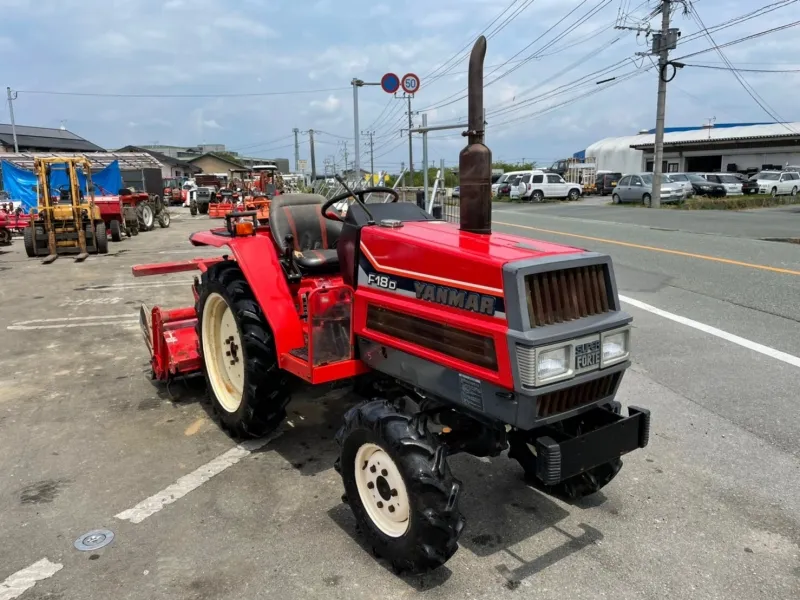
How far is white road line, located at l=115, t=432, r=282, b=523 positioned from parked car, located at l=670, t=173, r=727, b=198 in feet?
99.2

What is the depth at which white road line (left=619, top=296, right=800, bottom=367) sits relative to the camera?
5.40 metres

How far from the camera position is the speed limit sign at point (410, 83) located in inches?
444

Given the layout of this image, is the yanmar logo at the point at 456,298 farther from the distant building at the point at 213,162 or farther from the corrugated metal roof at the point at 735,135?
the distant building at the point at 213,162

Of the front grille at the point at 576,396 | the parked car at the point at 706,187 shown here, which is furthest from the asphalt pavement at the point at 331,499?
the parked car at the point at 706,187

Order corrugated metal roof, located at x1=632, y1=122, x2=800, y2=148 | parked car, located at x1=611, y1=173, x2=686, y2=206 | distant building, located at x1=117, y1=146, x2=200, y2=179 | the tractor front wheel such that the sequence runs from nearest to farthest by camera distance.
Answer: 1. the tractor front wheel
2. parked car, located at x1=611, y1=173, x2=686, y2=206
3. corrugated metal roof, located at x1=632, y1=122, x2=800, y2=148
4. distant building, located at x1=117, y1=146, x2=200, y2=179

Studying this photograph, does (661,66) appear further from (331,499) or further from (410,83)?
(331,499)

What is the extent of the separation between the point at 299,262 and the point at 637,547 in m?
2.51

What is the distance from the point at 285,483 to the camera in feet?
11.4

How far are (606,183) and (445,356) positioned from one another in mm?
39498

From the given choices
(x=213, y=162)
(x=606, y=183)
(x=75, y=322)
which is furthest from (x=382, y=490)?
(x=213, y=162)

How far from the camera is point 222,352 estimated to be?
4.48m

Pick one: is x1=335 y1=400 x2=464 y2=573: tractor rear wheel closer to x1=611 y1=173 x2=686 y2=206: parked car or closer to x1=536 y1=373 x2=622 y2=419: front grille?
x1=536 y1=373 x2=622 y2=419: front grille

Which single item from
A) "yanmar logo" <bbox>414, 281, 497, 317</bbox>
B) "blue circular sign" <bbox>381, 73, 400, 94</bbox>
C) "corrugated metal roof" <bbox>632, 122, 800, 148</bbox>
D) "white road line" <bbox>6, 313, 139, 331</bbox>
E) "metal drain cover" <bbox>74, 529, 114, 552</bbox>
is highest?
"corrugated metal roof" <bbox>632, 122, 800, 148</bbox>

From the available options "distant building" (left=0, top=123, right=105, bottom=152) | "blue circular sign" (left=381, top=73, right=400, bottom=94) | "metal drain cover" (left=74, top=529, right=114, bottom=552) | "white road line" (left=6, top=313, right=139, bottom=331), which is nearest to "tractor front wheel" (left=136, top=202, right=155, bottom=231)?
"blue circular sign" (left=381, top=73, right=400, bottom=94)
